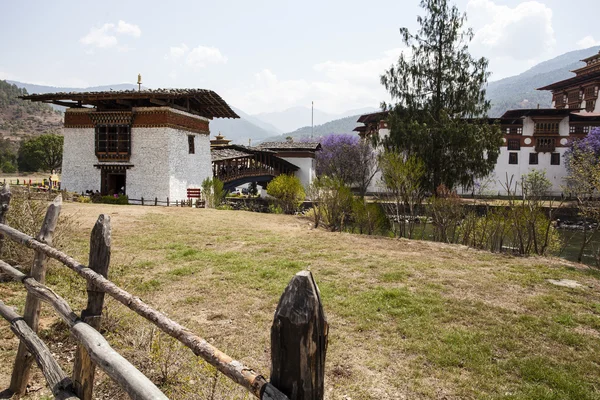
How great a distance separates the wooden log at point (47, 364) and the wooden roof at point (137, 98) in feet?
64.9

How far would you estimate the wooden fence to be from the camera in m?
1.66

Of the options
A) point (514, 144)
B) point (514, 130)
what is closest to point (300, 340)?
point (514, 144)

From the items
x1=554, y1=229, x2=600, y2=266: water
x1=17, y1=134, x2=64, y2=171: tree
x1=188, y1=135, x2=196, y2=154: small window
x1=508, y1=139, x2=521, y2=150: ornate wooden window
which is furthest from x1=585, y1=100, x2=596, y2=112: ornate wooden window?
x1=17, y1=134, x2=64, y2=171: tree

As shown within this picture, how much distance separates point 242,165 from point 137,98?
13312mm

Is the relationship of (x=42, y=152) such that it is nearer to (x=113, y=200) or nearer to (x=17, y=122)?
(x=17, y=122)

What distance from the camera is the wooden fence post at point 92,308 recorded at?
3.06m

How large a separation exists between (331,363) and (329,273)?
3640 millimetres

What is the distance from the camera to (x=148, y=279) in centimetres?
722

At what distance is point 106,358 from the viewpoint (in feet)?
8.69

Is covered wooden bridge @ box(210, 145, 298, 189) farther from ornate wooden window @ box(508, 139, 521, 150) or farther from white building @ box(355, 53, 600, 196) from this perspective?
ornate wooden window @ box(508, 139, 521, 150)

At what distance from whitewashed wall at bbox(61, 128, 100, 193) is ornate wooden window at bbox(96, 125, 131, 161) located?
2.52ft

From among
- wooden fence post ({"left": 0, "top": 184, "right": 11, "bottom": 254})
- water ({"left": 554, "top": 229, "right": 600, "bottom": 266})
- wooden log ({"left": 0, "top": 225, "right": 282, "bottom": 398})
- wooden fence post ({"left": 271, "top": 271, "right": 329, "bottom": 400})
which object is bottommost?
water ({"left": 554, "top": 229, "right": 600, "bottom": 266})

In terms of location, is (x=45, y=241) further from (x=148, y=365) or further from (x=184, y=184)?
(x=184, y=184)

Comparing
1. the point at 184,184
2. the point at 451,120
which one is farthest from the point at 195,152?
the point at 451,120
